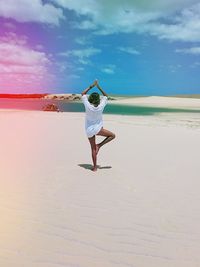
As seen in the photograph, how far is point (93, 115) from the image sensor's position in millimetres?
8031

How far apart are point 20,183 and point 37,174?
88cm

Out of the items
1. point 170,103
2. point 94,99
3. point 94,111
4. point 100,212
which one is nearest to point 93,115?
point 94,111

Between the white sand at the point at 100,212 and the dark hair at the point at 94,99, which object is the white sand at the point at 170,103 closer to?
the white sand at the point at 100,212

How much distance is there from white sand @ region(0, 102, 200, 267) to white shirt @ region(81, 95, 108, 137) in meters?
0.92

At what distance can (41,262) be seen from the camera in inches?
155

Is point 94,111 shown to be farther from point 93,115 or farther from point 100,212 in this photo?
point 100,212

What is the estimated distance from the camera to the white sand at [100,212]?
4.12m

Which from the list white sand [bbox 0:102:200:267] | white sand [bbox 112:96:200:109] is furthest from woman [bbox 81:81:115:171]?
white sand [bbox 112:96:200:109]

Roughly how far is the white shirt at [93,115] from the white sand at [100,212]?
36.1 inches

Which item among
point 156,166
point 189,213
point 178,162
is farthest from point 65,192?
point 178,162

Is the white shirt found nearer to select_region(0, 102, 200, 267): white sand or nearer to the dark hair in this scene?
the dark hair

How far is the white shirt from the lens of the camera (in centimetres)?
786

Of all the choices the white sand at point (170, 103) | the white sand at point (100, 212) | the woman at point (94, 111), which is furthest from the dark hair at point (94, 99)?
the white sand at point (170, 103)

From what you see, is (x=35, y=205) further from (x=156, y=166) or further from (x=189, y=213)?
(x=156, y=166)
